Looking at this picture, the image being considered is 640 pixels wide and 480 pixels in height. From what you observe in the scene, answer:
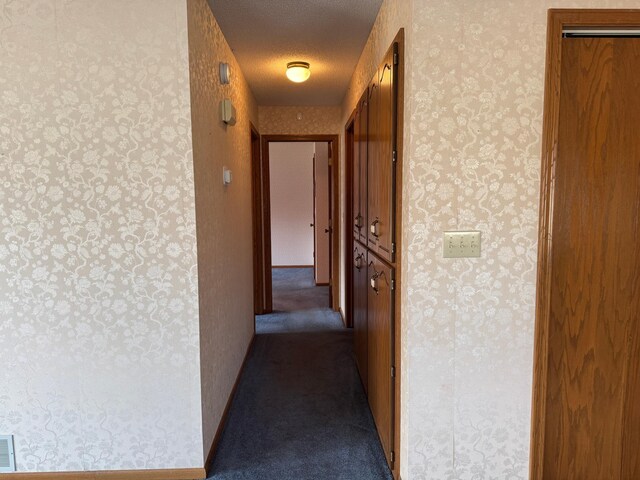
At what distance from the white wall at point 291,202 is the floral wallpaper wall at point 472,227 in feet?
19.7

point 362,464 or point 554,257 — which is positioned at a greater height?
point 554,257

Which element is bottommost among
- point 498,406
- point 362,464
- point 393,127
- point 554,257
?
point 362,464

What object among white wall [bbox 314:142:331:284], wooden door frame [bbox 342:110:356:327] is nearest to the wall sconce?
wooden door frame [bbox 342:110:356:327]

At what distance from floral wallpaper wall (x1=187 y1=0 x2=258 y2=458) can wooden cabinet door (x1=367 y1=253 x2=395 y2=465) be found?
0.86 metres

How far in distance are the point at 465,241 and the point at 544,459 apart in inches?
40.3

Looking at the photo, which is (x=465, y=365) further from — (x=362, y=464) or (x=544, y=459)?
(x=362, y=464)

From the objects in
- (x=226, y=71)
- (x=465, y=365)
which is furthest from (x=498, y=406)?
(x=226, y=71)

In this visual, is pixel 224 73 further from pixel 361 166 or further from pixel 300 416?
pixel 300 416

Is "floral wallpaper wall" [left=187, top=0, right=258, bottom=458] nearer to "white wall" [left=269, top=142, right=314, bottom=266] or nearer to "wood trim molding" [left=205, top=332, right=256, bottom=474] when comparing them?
"wood trim molding" [left=205, top=332, right=256, bottom=474]

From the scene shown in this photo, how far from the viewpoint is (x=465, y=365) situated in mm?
1681

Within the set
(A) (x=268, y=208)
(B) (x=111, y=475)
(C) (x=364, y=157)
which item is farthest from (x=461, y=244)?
(A) (x=268, y=208)

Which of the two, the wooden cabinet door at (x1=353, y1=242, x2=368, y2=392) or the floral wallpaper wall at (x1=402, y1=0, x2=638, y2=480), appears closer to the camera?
the floral wallpaper wall at (x1=402, y1=0, x2=638, y2=480)

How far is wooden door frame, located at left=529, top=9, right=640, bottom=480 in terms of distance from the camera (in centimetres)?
152

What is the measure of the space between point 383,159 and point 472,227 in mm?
552
